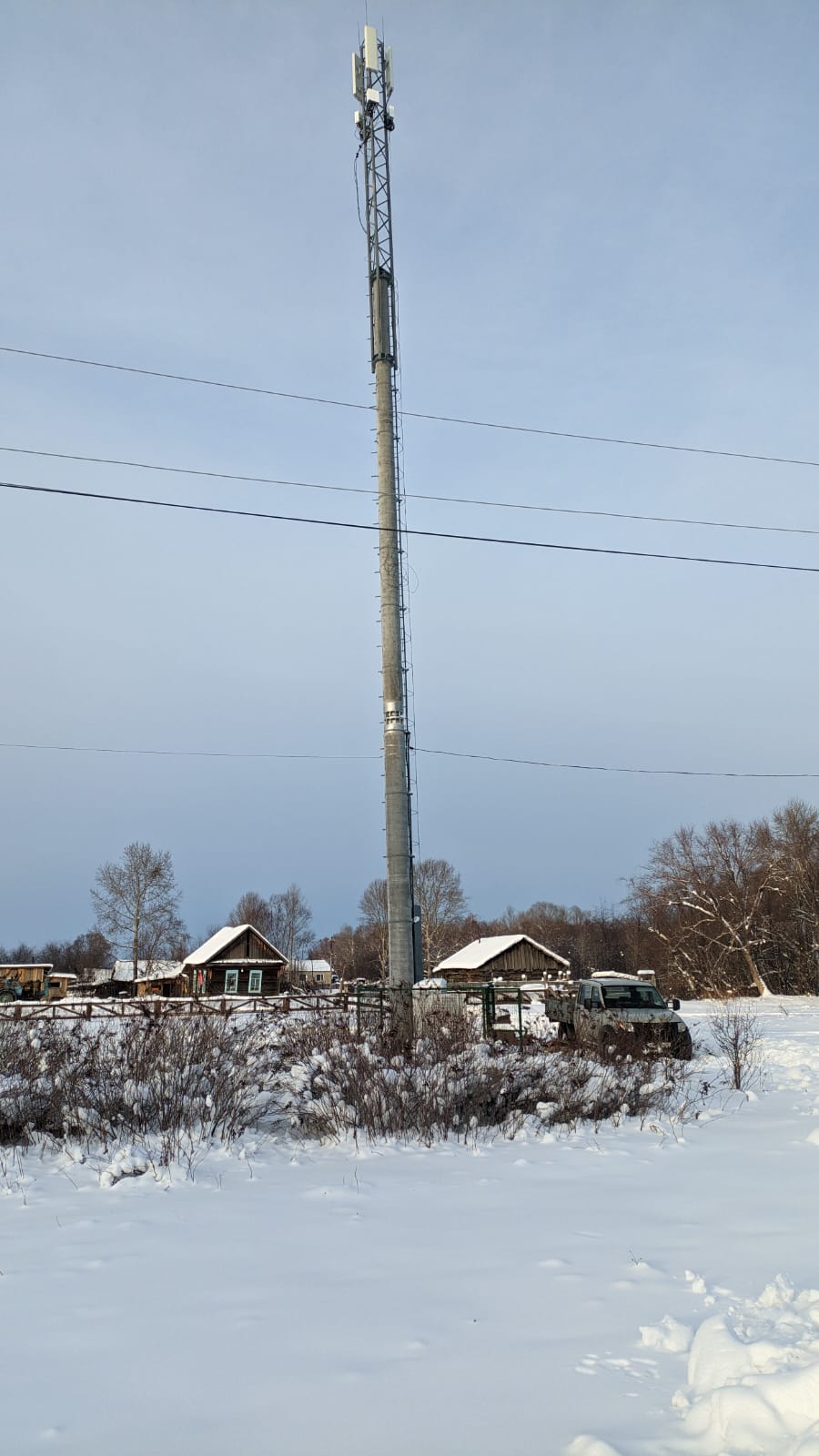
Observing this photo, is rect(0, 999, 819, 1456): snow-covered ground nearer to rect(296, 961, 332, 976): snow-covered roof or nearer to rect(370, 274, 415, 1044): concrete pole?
rect(370, 274, 415, 1044): concrete pole

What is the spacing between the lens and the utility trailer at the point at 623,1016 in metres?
14.0

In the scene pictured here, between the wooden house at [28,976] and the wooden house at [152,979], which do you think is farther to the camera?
the wooden house at [28,976]

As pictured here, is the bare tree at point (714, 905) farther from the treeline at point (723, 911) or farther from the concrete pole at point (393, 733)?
the concrete pole at point (393, 733)

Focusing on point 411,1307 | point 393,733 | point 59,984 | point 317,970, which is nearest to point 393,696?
point 393,733

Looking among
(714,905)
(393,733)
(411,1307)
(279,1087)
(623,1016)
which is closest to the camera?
(411,1307)

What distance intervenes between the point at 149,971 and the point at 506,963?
2480cm

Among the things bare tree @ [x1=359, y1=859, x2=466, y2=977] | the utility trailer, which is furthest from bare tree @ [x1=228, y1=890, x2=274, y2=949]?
the utility trailer

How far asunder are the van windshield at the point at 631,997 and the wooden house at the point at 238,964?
126 ft

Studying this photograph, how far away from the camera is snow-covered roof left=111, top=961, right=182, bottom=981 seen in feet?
206

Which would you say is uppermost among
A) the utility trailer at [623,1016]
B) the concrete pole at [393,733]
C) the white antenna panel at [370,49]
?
the white antenna panel at [370,49]

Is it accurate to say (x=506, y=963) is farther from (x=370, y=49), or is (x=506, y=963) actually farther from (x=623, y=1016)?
(x=370, y=49)

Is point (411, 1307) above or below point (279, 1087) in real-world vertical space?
below

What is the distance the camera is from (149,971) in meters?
64.2

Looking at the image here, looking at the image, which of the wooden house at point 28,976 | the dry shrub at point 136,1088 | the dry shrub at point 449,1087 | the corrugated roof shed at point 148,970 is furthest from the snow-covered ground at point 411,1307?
the wooden house at point 28,976
